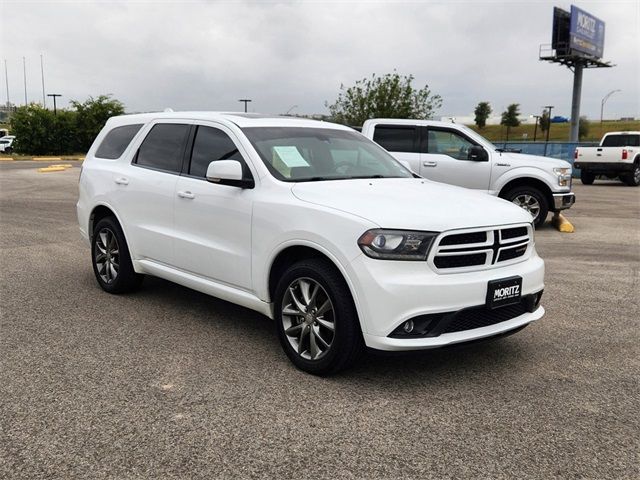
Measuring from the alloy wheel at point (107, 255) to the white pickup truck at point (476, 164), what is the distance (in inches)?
245

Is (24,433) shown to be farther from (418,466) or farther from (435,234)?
(435,234)

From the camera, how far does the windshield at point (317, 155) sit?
4703 mm

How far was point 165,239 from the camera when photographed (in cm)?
536

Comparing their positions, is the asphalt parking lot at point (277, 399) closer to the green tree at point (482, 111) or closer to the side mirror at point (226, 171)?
the side mirror at point (226, 171)

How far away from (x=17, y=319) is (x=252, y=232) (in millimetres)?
2425

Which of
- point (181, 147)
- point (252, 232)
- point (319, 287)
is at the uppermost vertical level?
point (181, 147)

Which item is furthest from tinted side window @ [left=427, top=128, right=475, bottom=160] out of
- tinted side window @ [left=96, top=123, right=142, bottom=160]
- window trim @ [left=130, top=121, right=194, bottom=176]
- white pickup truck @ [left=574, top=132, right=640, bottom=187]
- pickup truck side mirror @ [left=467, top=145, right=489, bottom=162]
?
white pickup truck @ [left=574, top=132, right=640, bottom=187]

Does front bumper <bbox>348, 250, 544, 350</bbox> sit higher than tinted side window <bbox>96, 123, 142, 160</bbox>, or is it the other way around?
tinted side window <bbox>96, 123, 142, 160</bbox>

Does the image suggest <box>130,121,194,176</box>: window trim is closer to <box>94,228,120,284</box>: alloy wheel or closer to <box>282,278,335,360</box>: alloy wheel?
<box>94,228,120,284</box>: alloy wheel

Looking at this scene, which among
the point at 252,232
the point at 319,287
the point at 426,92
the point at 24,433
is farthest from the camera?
the point at 426,92

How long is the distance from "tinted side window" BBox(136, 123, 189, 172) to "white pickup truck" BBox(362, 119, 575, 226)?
6.04 m

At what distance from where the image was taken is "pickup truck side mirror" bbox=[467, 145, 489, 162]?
10.8 metres

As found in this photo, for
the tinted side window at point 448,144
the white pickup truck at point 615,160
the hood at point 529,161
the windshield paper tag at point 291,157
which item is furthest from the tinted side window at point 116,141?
the white pickup truck at point 615,160

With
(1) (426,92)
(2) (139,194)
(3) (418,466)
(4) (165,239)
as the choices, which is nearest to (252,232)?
(4) (165,239)
